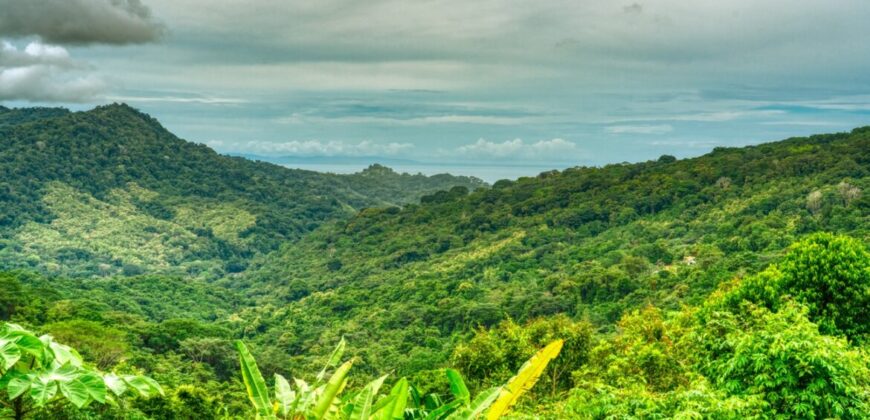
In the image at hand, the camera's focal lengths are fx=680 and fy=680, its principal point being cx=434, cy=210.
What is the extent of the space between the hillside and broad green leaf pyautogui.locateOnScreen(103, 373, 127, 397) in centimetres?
2863

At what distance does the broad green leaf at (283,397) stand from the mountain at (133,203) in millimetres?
106021

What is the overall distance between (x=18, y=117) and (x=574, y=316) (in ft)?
661

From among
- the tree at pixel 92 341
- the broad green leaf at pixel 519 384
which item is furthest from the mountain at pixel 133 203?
the broad green leaf at pixel 519 384

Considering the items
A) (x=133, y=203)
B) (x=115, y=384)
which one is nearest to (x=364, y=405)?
(x=115, y=384)

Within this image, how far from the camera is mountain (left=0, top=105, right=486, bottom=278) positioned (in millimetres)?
107562

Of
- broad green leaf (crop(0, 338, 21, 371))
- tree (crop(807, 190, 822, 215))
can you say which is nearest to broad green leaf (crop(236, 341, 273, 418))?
broad green leaf (crop(0, 338, 21, 371))

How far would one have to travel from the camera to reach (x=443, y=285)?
2448 inches

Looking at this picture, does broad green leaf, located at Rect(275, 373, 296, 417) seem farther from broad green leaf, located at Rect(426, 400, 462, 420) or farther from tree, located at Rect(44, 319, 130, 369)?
tree, located at Rect(44, 319, 130, 369)

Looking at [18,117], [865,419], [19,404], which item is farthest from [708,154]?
[18,117]

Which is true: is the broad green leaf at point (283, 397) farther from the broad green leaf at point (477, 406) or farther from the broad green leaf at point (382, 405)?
the broad green leaf at point (477, 406)

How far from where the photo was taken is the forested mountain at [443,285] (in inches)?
337

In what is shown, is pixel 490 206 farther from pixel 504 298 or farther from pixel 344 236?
pixel 504 298

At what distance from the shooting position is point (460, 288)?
195 feet

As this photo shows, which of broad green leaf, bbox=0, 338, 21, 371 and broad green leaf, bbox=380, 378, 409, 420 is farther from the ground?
broad green leaf, bbox=0, 338, 21, 371
